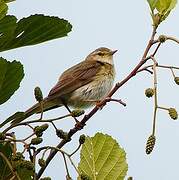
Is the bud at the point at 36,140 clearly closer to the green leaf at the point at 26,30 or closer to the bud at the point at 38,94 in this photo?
the bud at the point at 38,94

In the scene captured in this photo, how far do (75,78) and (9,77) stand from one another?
12.0 feet

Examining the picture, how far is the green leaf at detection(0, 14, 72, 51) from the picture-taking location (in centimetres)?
236

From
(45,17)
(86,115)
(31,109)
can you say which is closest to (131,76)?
(86,115)

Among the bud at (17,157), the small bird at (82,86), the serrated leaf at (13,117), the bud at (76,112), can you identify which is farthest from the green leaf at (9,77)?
the small bird at (82,86)

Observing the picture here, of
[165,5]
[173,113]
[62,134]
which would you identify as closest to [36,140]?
[62,134]

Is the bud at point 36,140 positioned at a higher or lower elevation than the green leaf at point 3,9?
lower

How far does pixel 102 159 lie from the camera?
96.4 inches

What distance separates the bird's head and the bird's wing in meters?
0.48

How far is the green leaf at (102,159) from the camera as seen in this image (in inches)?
92.9

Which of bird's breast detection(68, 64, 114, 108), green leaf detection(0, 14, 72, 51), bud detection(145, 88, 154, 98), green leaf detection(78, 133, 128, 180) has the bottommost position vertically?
bird's breast detection(68, 64, 114, 108)

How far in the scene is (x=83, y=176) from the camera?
2.09m

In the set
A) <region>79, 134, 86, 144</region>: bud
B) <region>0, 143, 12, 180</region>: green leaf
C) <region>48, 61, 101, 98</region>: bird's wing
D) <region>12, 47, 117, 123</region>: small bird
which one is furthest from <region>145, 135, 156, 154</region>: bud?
<region>48, 61, 101, 98</region>: bird's wing

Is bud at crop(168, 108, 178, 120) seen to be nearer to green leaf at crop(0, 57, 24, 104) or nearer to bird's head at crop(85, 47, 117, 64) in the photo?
green leaf at crop(0, 57, 24, 104)

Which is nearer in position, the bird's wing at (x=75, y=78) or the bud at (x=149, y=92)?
the bud at (x=149, y=92)
